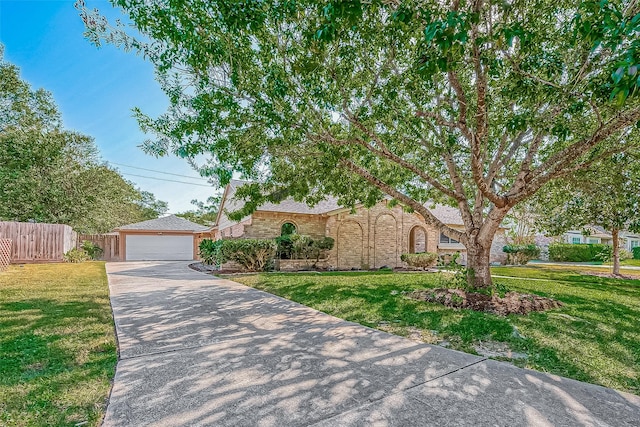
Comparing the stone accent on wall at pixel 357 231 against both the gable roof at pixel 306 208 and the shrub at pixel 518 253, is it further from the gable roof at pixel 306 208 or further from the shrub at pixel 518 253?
the shrub at pixel 518 253

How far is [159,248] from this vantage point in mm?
27875

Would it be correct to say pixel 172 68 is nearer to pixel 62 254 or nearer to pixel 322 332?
pixel 322 332

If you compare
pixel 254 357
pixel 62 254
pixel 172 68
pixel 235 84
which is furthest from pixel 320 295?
pixel 62 254

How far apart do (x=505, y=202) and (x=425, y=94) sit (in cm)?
303

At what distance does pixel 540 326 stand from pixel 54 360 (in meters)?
7.23

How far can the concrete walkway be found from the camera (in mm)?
2727

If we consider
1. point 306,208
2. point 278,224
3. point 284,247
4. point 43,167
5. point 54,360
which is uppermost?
point 43,167

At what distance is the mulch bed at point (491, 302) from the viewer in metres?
6.72

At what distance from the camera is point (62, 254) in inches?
752

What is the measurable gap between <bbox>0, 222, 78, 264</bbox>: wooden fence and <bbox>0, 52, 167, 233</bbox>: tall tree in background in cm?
463

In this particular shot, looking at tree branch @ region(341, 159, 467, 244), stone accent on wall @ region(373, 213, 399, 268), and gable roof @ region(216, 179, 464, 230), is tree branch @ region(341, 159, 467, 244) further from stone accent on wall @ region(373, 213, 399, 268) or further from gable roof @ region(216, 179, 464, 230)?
stone accent on wall @ region(373, 213, 399, 268)

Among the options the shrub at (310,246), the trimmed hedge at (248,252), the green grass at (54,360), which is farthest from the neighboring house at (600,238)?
the green grass at (54,360)

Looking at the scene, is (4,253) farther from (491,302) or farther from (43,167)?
(491,302)

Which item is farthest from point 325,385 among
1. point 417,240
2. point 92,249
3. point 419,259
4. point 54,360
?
point 92,249
